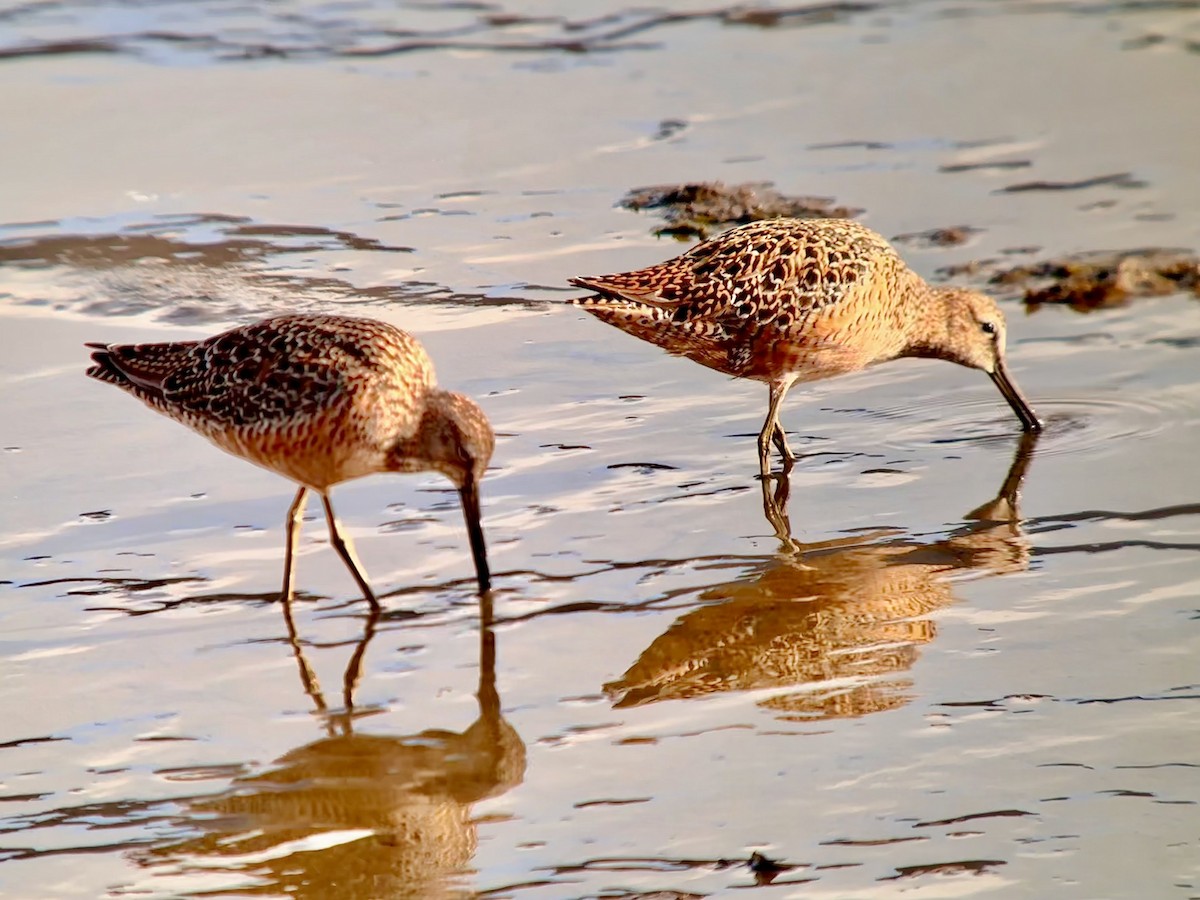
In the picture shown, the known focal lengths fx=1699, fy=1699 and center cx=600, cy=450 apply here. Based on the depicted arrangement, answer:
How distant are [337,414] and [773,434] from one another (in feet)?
6.41

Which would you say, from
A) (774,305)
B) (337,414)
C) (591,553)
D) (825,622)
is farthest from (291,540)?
(774,305)

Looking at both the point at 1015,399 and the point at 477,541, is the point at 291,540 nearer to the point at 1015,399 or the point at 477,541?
the point at 477,541

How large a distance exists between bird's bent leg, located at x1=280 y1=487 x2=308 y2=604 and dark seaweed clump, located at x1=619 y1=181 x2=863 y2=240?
3817 mm

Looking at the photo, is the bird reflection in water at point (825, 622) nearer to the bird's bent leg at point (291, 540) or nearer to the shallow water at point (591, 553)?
the shallow water at point (591, 553)

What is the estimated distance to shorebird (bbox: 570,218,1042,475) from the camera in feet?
21.2

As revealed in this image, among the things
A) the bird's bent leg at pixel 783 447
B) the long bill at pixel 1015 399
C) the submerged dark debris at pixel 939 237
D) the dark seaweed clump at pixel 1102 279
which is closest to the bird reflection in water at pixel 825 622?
the bird's bent leg at pixel 783 447

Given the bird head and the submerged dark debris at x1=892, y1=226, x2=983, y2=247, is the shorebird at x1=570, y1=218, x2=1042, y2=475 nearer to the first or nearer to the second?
the bird head

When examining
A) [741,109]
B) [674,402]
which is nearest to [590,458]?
[674,402]

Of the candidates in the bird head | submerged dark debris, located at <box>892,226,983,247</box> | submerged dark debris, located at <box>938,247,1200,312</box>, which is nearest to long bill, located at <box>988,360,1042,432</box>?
the bird head

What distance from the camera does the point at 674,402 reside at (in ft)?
23.3

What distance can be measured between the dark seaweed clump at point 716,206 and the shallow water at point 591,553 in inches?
11.2

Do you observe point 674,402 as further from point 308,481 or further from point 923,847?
point 923,847

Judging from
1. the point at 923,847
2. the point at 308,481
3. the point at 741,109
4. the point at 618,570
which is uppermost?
the point at 741,109

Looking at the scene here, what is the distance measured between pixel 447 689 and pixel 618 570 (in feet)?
3.09
